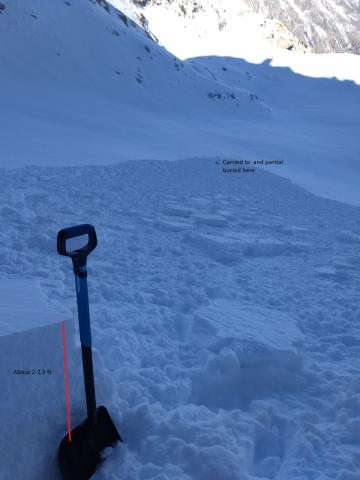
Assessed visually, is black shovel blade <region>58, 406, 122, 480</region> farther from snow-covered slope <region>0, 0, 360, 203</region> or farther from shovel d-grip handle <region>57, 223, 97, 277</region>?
snow-covered slope <region>0, 0, 360, 203</region>

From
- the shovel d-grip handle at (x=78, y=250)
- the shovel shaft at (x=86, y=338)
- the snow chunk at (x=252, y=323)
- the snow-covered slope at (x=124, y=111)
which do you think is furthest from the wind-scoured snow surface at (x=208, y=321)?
the snow-covered slope at (x=124, y=111)

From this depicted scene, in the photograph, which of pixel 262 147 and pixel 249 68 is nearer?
pixel 262 147

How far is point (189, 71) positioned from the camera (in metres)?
22.4

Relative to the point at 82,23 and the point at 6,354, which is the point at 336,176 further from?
the point at 82,23

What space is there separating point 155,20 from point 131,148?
35488 mm

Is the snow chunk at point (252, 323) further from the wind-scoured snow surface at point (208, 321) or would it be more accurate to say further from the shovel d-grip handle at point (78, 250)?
the shovel d-grip handle at point (78, 250)

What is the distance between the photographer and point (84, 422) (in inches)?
88.5

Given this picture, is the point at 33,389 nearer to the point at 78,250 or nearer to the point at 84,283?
the point at 84,283

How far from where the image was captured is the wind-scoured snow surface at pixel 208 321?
2.44 m

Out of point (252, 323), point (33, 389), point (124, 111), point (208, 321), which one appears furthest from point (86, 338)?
point (124, 111)

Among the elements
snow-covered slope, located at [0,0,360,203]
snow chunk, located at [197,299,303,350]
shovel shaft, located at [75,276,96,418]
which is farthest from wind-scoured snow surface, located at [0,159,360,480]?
snow-covered slope, located at [0,0,360,203]

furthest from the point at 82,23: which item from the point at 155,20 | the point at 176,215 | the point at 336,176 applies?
the point at 155,20

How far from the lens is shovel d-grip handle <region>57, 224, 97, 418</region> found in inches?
80.7

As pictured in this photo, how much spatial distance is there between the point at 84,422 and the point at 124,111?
14.1 metres
